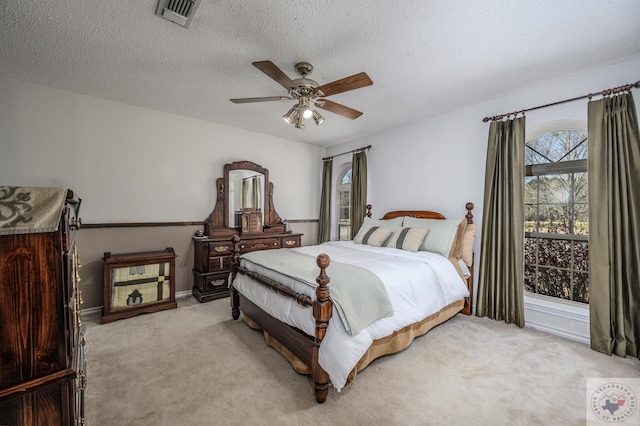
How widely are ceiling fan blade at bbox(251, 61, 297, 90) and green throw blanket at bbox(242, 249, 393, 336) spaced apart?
158cm

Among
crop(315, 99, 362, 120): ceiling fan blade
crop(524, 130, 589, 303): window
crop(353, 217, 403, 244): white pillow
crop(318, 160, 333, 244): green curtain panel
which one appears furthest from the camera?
crop(318, 160, 333, 244): green curtain panel

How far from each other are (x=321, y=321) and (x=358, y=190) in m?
3.28

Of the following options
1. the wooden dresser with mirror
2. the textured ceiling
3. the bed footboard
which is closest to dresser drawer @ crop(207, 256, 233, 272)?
the wooden dresser with mirror

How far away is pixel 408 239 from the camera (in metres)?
3.35

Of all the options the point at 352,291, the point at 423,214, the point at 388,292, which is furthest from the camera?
the point at 423,214

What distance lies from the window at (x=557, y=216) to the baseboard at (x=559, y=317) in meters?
0.22

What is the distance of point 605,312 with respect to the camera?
242cm

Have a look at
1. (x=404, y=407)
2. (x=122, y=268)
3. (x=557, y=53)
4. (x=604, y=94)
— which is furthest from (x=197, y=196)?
(x=604, y=94)

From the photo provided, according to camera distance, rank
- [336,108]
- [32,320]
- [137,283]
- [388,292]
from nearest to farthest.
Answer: [32,320] → [388,292] → [336,108] → [137,283]

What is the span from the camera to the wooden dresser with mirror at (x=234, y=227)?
3.90 m

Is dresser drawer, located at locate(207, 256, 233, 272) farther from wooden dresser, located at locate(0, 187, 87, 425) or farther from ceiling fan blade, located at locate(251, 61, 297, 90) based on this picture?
wooden dresser, located at locate(0, 187, 87, 425)

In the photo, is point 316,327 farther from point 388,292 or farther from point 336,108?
point 336,108

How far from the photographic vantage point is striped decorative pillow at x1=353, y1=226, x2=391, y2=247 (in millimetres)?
3660

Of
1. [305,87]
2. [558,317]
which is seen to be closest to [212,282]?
[305,87]
